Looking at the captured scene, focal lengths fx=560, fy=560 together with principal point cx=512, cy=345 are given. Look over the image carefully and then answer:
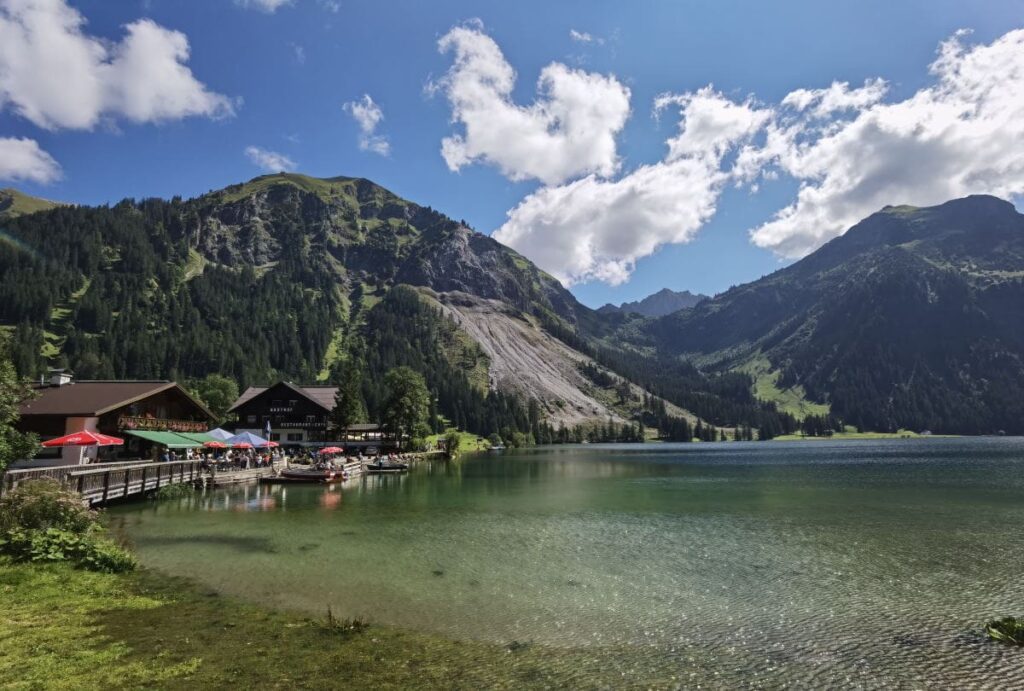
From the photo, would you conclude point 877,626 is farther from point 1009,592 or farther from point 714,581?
point 1009,592

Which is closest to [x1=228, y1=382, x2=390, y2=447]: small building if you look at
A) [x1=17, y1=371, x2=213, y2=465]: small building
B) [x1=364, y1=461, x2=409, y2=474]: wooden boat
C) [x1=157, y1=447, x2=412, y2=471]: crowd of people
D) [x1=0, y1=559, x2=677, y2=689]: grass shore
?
[x1=364, y1=461, x2=409, y2=474]: wooden boat

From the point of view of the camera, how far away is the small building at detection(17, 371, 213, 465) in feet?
173

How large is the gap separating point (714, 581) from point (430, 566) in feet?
40.2

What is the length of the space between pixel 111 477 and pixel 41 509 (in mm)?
17678

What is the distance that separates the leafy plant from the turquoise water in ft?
1.45

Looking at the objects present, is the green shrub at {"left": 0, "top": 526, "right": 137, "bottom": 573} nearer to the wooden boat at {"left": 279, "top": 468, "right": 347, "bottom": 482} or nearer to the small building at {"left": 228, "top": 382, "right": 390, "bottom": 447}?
the wooden boat at {"left": 279, "top": 468, "right": 347, "bottom": 482}

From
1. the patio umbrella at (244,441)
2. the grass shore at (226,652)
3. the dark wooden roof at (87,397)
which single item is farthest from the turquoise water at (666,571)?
the patio umbrella at (244,441)

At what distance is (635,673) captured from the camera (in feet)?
46.0

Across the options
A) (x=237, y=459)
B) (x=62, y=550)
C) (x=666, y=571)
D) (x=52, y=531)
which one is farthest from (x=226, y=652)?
(x=237, y=459)

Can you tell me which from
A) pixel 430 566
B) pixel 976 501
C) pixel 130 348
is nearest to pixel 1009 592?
pixel 430 566

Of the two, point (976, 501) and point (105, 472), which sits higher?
point (105, 472)

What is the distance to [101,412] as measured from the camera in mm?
53344

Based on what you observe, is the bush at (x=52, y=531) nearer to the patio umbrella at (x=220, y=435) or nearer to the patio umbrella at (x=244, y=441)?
the patio umbrella at (x=220, y=435)

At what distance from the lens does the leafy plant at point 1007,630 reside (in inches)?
625
